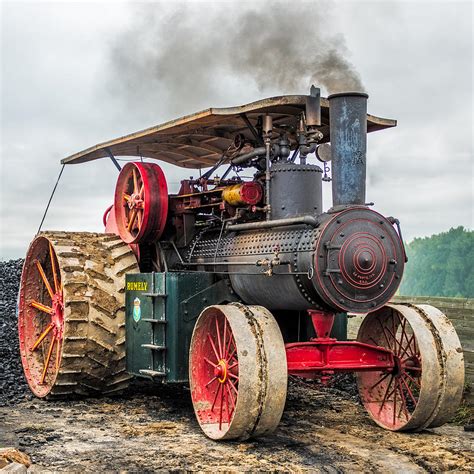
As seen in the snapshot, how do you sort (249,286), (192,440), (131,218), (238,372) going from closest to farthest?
1. (238,372)
2. (192,440)
3. (249,286)
4. (131,218)

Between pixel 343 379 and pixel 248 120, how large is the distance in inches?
125

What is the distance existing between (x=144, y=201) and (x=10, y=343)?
3.49 metres

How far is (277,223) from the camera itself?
609 centimetres

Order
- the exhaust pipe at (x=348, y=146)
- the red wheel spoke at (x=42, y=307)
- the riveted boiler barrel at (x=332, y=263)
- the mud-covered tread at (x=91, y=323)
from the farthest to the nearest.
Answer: the red wheel spoke at (x=42, y=307)
the mud-covered tread at (x=91, y=323)
the exhaust pipe at (x=348, y=146)
the riveted boiler barrel at (x=332, y=263)

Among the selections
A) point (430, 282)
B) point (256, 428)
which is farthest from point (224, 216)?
point (430, 282)

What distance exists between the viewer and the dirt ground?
17.1 ft

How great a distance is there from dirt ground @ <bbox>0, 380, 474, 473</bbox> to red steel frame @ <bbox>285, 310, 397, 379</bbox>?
53cm

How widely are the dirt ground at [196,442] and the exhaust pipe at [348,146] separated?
182 centimetres

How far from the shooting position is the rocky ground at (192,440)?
5211 mm

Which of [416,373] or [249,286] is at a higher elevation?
[249,286]

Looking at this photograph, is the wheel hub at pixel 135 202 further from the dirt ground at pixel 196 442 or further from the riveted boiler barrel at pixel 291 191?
the dirt ground at pixel 196 442

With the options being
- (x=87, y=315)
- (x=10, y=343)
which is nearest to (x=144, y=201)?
(x=87, y=315)

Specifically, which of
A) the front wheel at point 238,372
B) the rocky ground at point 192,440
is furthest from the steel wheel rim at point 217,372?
the rocky ground at point 192,440

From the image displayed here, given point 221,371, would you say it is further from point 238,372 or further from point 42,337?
point 42,337
